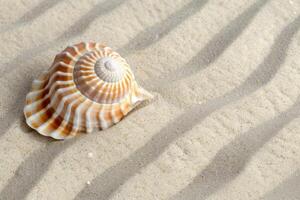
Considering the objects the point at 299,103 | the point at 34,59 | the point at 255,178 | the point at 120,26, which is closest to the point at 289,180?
the point at 255,178

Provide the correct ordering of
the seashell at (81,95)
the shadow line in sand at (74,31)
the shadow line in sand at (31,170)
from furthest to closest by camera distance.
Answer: the shadow line in sand at (74,31), the seashell at (81,95), the shadow line in sand at (31,170)

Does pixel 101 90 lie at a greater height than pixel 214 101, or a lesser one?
greater

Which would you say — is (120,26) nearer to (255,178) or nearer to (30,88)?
(30,88)

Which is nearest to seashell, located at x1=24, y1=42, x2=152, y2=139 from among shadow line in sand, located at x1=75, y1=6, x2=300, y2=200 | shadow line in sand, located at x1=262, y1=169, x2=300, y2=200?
shadow line in sand, located at x1=75, y1=6, x2=300, y2=200

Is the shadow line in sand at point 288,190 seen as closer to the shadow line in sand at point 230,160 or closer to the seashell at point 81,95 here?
the shadow line in sand at point 230,160

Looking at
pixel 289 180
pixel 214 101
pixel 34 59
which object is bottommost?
pixel 289 180

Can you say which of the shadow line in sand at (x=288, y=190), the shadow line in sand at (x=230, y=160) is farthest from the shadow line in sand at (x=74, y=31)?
the shadow line in sand at (x=288, y=190)

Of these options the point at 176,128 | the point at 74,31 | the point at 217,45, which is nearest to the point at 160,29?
the point at 217,45
